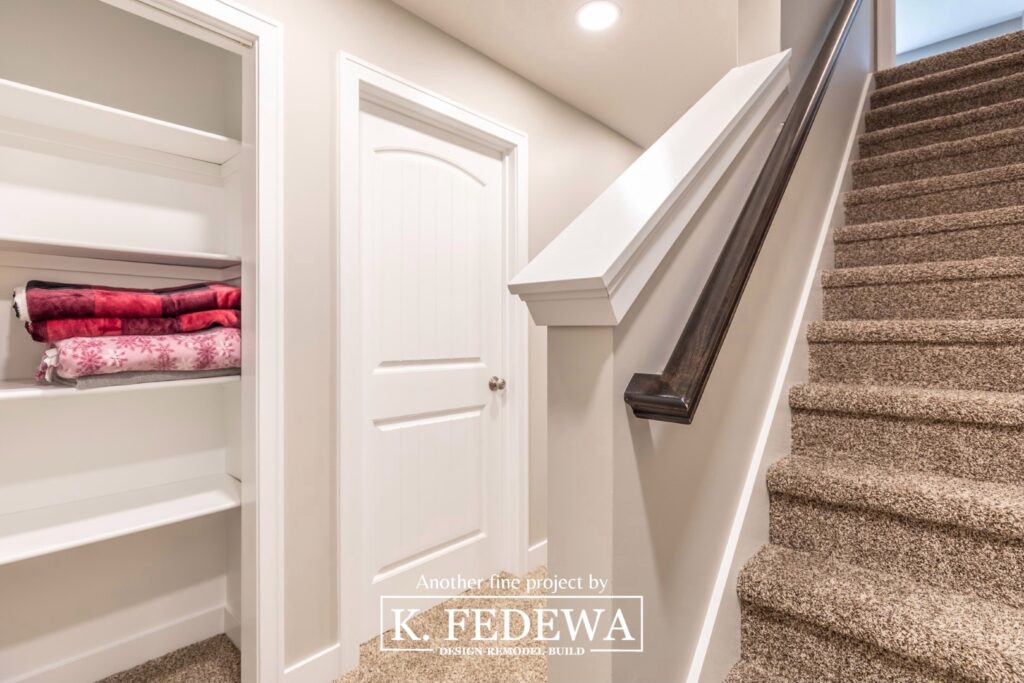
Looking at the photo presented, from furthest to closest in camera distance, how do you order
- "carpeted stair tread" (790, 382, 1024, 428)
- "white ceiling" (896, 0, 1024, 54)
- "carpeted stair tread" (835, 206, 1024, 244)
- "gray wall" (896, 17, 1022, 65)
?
"gray wall" (896, 17, 1022, 65) < "white ceiling" (896, 0, 1024, 54) < "carpeted stair tread" (835, 206, 1024, 244) < "carpeted stair tread" (790, 382, 1024, 428)

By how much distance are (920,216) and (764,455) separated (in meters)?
1.18

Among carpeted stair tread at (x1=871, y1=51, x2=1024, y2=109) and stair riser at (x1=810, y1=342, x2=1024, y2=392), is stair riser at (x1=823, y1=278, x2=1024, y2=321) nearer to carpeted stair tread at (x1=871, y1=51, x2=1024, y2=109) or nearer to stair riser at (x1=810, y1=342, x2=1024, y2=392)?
stair riser at (x1=810, y1=342, x2=1024, y2=392)

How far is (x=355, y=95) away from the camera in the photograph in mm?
1766

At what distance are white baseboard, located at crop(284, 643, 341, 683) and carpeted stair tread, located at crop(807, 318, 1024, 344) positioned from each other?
1779 mm

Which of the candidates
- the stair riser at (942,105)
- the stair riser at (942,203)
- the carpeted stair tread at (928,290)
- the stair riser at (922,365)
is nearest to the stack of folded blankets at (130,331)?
the stair riser at (922,365)

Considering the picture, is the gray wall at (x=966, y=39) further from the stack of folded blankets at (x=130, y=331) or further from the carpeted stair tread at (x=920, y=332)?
the stack of folded blankets at (x=130, y=331)

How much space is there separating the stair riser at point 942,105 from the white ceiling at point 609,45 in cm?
69

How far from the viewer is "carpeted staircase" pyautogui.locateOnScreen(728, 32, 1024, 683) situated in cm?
94

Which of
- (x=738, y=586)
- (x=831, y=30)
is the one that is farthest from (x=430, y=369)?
(x=831, y=30)

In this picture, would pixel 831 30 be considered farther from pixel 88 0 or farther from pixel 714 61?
pixel 88 0

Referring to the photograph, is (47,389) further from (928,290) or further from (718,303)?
(928,290)

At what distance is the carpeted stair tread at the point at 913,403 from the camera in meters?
1.10

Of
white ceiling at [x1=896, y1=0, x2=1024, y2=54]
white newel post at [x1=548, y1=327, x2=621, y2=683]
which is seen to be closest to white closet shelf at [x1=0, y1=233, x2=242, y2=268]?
white newel post at [x1=548, y1=327, x2=621, y2=683]

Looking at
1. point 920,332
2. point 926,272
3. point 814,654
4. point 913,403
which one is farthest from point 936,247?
point 814,654
